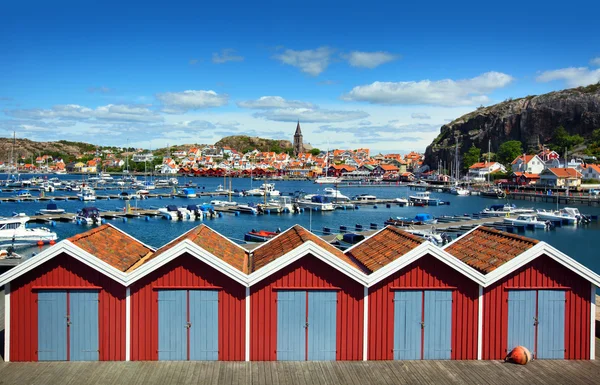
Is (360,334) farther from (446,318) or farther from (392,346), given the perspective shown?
(446,318)

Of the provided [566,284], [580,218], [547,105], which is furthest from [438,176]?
[566,284]

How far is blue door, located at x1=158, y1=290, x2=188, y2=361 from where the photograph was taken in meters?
11.2

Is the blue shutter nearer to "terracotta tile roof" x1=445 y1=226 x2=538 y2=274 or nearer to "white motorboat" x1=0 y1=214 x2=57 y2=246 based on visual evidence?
"terracotta tile roof" x1=445 y1=226 x2=538 y2=274

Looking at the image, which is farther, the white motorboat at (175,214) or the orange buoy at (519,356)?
the white motorboat at (175,214)

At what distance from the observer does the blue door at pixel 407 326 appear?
37.5ft

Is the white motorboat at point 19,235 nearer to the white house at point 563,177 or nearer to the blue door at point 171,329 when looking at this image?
the blue door at point 171,329

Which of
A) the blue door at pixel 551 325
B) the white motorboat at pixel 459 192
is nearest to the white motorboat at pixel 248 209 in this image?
the blue door at pixel 551 325

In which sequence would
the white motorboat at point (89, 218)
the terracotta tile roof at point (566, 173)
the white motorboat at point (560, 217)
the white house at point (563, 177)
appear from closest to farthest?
1. the white motorboat at point (89, 218)
2. the white motorboat at point (560, 217)
3. the white house at point (563, 177)
4. the terracotta tile roof at point (566, 173)

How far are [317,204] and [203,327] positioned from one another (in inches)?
2408

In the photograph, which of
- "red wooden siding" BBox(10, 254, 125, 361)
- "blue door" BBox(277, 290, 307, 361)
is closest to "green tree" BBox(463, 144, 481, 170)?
"blue door" BBox(277, 290, 307, 361)

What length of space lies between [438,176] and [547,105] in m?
34.8

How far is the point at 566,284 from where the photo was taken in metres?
11.5

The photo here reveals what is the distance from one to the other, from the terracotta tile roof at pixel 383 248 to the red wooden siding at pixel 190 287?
3.26 m

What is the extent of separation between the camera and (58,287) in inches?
431
